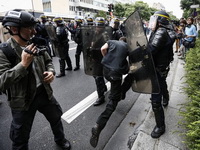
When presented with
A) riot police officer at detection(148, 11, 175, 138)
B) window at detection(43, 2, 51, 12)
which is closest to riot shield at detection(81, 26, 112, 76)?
riot police officer at detection(148, 11, 175, 138)

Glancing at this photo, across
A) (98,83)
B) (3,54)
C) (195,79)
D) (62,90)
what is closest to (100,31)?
(98,83)

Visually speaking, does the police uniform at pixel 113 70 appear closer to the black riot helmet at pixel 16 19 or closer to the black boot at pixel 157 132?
the black boot at pixel 157 132

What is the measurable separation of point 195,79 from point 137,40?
1471mm

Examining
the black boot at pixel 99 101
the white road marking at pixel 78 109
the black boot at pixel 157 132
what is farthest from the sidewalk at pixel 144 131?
the white road marking at pixel 78 109

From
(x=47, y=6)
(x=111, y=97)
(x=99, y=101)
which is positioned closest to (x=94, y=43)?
(x=111, y=97)

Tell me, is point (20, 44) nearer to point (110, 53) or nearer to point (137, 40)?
point (110, 53)

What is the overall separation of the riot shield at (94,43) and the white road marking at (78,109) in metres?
0.86

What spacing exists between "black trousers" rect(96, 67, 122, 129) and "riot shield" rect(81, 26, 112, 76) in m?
0.57

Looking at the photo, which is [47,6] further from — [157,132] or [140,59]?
[157,132]

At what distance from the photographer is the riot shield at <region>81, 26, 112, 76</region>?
99.3 inches

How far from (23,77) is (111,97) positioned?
1224 millimetres

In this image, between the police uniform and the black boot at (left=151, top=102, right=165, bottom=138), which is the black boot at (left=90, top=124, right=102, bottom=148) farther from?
the black boot at (left=151, top=102, right=165, bottom=138)

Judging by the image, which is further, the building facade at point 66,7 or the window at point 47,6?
the window at point 47,6

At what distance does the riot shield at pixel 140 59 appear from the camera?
1663 mm
